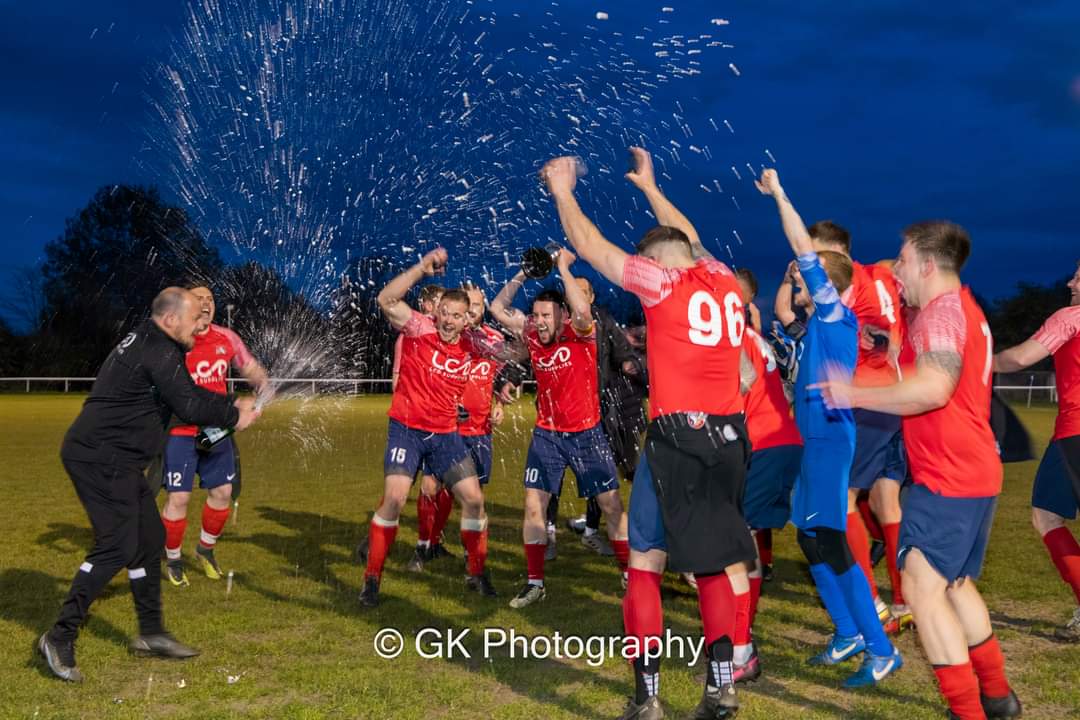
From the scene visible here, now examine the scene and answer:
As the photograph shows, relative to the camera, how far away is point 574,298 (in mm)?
7000

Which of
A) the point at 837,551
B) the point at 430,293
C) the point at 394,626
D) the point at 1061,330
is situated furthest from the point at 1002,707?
the point at 430,293

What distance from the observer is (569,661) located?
6.04 metres

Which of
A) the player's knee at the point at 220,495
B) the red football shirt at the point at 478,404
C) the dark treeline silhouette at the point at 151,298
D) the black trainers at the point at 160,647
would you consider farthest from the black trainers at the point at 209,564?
the dark treeline silhouette at the point at 151,298

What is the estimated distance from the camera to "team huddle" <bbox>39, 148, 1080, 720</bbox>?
178 inches

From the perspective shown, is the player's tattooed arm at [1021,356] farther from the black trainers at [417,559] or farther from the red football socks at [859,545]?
the black trainers at [417,559]

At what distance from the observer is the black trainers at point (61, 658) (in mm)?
5496

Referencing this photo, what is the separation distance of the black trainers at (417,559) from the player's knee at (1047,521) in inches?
194

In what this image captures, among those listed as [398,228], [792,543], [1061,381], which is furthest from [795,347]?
[398,228]

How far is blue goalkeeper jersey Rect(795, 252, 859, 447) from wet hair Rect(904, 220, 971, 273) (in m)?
0.82

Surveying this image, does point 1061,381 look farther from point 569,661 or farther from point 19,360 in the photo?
point 19,360

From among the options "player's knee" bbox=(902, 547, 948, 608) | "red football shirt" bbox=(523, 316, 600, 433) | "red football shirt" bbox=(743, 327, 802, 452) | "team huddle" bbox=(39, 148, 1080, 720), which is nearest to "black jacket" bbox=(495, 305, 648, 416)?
"team huddle" bbox=(39, 148, 1080, 720)

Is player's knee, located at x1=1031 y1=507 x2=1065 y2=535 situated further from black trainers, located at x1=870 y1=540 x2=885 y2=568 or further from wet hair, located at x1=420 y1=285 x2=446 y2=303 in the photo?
wet hair, located at x1=420 y1=285 x2=446 y2=303

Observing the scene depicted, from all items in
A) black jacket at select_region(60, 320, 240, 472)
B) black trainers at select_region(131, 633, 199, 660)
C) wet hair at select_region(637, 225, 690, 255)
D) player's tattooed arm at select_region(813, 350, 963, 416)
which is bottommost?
black trainers at select_region(131, 633, 199, 660)

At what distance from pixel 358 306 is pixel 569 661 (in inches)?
1658
